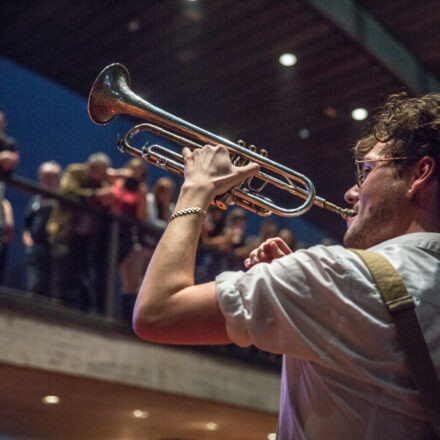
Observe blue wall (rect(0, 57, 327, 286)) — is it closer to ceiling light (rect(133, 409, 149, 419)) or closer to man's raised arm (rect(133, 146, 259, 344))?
ceiling light (rect(133, 409, 149, 419))

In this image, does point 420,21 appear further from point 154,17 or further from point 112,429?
point 112,429

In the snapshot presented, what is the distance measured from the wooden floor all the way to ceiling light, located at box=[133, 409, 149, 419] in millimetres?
43

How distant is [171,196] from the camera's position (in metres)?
5.51

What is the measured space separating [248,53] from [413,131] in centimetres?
519

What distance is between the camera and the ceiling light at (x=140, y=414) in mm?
5941

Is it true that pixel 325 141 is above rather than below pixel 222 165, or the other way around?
above

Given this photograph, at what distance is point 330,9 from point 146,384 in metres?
3.65

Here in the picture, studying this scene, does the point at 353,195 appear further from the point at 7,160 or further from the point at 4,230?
the point at 7,160

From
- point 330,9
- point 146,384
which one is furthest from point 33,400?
point 330,9

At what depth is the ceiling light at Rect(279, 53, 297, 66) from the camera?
20.8 feet

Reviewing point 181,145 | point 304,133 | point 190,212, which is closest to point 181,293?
point 190,212

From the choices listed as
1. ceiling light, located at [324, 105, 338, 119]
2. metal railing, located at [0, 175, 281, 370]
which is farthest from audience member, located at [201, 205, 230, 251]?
ceiling light, located at [324, 105, 338, 119]

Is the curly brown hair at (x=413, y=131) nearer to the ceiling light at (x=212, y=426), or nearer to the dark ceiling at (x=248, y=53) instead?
the dark ceiling at (x=248, y=53)

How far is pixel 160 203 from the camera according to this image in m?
5.52
